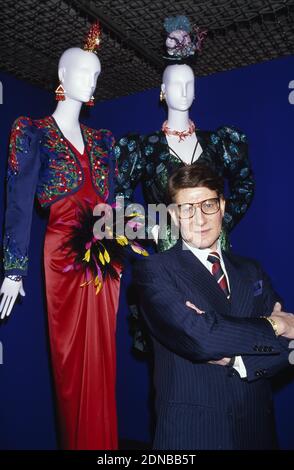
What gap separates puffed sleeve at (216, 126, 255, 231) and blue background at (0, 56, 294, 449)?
183 millimetres

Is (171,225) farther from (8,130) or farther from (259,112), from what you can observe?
(8,130)

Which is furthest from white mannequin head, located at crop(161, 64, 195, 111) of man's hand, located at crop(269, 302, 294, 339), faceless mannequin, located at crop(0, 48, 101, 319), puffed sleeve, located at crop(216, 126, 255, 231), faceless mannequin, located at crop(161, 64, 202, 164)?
man's hand, located at crop(269, 302, 294, 339)

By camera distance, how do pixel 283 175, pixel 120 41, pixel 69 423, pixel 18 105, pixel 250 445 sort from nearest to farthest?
pixel 250 445
pixel 69 423
pixel 120 41
pixel 283 175
pixel 18 105

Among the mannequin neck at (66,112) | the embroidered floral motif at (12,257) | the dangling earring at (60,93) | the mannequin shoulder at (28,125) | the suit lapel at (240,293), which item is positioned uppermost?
the dangling earring at (60,93)

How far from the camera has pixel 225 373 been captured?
56.2 inches

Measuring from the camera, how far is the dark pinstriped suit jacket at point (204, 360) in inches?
53.4

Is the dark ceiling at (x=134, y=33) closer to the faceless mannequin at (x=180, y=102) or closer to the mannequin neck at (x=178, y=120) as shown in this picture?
the faceless mannequin at (x=180, y=102)

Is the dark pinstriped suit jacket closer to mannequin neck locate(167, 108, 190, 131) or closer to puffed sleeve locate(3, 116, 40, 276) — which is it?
puffed sleeve locate(3, 116, 40, 276)

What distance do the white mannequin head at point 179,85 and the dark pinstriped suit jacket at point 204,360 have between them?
3.55ft

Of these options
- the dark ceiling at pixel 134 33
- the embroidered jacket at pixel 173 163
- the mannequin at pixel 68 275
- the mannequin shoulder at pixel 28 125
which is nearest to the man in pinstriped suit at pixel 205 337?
the mannequin at pixel 68 275

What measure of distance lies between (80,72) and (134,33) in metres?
0.40

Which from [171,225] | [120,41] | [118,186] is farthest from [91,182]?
[120,41]

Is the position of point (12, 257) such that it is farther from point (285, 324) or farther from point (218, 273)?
point (285, 324)

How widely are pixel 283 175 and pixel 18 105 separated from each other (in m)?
1.73
